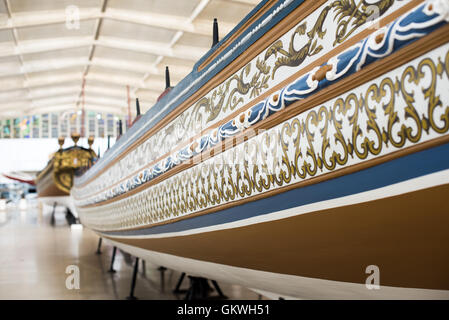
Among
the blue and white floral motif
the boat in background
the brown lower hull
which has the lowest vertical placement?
the brown lower hull

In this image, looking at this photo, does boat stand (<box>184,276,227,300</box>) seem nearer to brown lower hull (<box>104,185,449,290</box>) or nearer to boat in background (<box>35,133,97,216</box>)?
brown lower hull (<box>104,185,449,290</box>)

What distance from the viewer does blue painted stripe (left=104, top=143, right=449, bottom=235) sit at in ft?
2.26

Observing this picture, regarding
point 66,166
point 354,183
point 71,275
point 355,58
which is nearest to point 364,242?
point 354,183

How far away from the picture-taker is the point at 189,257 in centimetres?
169

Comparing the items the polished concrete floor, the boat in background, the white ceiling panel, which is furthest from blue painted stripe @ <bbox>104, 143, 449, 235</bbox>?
the boat in background

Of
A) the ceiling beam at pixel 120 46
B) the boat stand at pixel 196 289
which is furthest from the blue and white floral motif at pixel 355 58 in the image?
the ceiling beam at pixel 120 46

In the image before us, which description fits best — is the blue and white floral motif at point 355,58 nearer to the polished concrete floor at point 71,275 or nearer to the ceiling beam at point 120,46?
the polished concrete floor at point 71,275

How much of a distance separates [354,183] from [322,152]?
0.09m

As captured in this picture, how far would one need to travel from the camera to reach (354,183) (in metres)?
Result: 0.83

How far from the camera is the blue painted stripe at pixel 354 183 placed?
69cm

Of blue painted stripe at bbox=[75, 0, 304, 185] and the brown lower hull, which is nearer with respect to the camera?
the brown lower hull

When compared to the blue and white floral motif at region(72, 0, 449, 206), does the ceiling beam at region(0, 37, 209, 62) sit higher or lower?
higher
